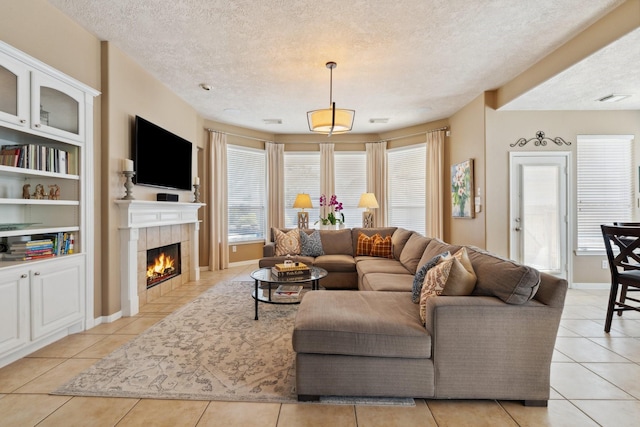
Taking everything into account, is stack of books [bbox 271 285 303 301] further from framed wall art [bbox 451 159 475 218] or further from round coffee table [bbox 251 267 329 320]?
framed wall art [bbox 451 159 475 218]

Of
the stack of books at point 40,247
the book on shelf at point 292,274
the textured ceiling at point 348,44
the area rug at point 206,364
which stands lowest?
the area rug at point 206,364

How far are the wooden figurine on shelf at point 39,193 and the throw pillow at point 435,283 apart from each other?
10.6ft

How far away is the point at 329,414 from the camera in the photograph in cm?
177

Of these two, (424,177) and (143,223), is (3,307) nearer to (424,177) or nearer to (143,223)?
(143,223)

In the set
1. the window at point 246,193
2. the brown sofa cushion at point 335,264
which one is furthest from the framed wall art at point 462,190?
the window at point 246,193

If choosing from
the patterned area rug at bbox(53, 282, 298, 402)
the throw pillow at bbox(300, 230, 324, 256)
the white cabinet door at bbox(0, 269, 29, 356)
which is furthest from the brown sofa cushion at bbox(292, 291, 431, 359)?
the throw pillow at bbox(300, 230, 324, 256)

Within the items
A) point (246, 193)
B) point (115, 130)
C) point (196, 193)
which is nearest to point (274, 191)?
point (246, 193)

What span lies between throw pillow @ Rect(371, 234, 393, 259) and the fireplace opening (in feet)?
9.94

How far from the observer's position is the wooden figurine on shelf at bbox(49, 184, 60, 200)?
2.78 meters

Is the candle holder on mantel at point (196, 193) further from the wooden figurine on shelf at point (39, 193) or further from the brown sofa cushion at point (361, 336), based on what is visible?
the brown sofa cushion at point (361, 336)

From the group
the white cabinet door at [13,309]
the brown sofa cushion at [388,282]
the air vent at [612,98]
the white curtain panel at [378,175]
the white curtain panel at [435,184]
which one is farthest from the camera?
the white curtain panel at [378,175]

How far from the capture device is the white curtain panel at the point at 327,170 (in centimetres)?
693

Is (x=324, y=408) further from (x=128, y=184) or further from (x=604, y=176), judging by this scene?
(x=604, y=176)

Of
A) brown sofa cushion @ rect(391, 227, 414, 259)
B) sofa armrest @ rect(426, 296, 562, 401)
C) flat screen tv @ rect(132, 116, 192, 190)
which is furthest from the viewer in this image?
brown sofa cushion @ rect(391, 227, 414, 259)
